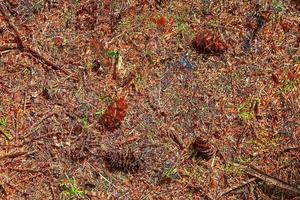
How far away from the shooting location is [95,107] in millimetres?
3506

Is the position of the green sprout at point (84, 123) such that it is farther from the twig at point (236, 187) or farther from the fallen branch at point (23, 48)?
the twig at point (236, 187)

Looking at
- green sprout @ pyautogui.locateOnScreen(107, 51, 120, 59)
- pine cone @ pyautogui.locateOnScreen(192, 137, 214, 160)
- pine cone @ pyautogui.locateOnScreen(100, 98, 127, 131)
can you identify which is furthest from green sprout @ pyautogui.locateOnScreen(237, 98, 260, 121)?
green sprout @ pyautogui.locateOnScreen(107, 51, 120, 59)

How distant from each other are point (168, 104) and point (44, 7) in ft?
3.95

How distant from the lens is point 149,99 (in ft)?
11.8

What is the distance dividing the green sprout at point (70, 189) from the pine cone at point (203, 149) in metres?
0.88

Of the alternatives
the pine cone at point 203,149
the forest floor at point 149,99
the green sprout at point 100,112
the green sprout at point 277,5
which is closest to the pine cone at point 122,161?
the forest floor at point 149,99

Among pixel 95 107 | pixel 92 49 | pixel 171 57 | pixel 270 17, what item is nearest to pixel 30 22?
pixel 92 49

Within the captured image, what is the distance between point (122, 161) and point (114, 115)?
35cm

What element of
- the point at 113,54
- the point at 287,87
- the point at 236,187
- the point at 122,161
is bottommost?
the point at 236,187

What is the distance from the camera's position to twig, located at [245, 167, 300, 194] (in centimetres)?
339

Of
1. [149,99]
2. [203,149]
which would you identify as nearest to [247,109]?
[203,149]

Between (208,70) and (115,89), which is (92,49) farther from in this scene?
(208,70)

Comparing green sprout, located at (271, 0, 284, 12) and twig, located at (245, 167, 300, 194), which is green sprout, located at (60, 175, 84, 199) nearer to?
twig, located at (245, 167, 300, 194)

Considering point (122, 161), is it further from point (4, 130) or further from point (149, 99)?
point (4, 130)
